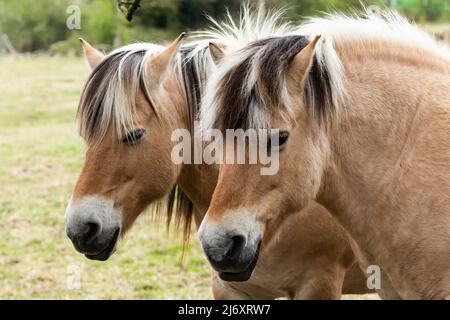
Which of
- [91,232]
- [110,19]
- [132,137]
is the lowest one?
[110,19]

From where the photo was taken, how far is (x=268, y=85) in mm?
3281

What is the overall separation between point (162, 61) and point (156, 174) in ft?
2.36

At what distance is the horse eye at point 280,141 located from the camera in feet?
10.6

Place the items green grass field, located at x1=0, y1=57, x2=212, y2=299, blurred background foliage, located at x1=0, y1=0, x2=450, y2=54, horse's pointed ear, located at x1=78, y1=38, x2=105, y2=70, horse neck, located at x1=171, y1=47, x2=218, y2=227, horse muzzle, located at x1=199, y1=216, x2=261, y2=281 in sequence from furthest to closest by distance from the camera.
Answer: blurred background foliage, located at x1=0, y1=0, x2=450, y2=54 → green grass field, located at x1=0, y1=57, x2=212, y2=299 → horse's pointed ear, located at x1=78, y1=38, x2=105, y2=70 → horse neck, located at x1=171, y1=47, x2=218, y2=227 → horse muzzle, located at x1=199, y1=216, x2=261, y2=281

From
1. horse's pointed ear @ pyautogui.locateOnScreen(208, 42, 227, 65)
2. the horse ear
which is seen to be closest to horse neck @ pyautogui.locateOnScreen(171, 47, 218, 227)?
the horse ear

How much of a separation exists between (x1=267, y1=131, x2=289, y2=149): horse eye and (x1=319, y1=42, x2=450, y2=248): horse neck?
1.00ft

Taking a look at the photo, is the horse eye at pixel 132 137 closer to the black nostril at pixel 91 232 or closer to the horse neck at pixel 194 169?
the horse neck at pixel 194 169

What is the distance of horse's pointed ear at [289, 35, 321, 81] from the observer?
324cm

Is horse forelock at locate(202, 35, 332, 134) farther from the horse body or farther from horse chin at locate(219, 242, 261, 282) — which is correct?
horse chin at locate(219, 242, 261, 282)

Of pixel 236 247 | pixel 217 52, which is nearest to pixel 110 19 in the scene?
pixel 217 52

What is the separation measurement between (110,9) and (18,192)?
17.9 meters

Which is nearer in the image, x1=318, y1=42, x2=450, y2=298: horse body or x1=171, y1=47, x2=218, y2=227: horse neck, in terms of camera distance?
x1=318, y1=42, x2=450, y2=298: horse body

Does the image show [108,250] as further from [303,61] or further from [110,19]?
[110,19]
